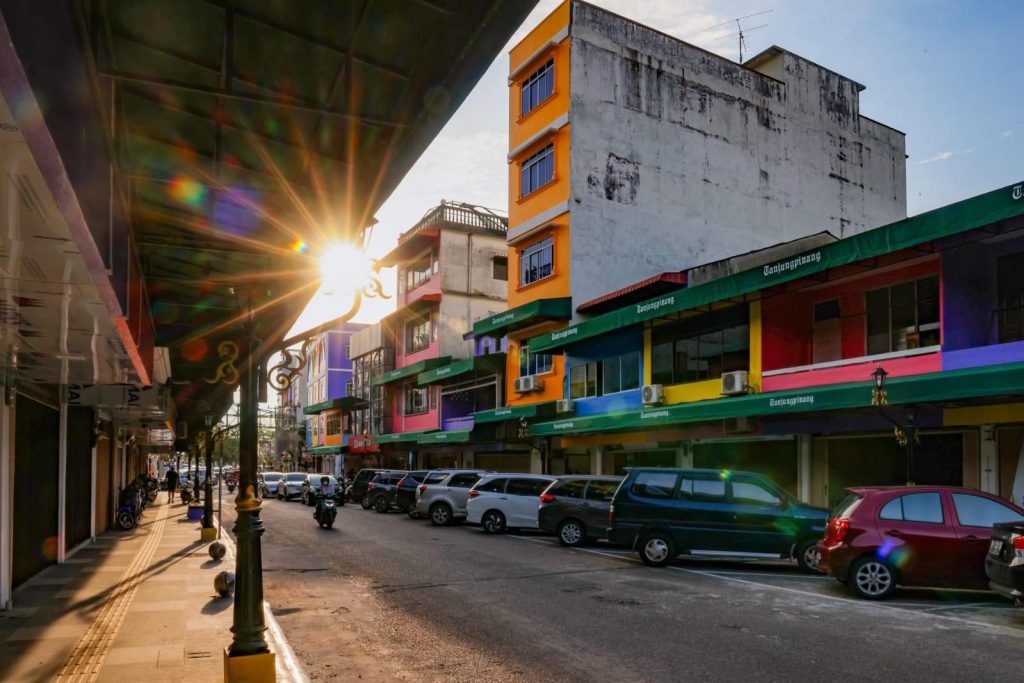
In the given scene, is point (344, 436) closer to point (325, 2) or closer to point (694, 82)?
point (694, 82)

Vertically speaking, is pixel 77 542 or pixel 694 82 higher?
pixel 694 82

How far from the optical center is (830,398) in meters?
18.5

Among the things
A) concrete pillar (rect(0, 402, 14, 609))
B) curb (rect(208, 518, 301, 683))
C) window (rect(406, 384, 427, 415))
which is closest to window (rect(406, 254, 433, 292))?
window (rect(406, 384, 427, 415))

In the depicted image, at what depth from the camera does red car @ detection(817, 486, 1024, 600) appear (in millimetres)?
11836

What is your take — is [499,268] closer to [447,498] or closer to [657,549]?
[447,498]

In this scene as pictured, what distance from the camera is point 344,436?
6216 cm

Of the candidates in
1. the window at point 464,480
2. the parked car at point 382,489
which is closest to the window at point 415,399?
the parked car at point 382,489

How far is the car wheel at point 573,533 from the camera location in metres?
20.1

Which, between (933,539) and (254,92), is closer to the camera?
(254,92)

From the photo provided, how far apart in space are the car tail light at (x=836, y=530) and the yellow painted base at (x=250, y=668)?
A: 873 cm

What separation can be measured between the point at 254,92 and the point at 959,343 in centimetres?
1676

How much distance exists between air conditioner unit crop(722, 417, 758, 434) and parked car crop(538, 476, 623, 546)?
4.43 m

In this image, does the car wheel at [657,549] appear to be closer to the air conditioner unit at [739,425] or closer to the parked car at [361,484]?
the air conditioner unit at [739,425]

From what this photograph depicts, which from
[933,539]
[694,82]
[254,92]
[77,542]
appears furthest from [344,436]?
[254,92]
